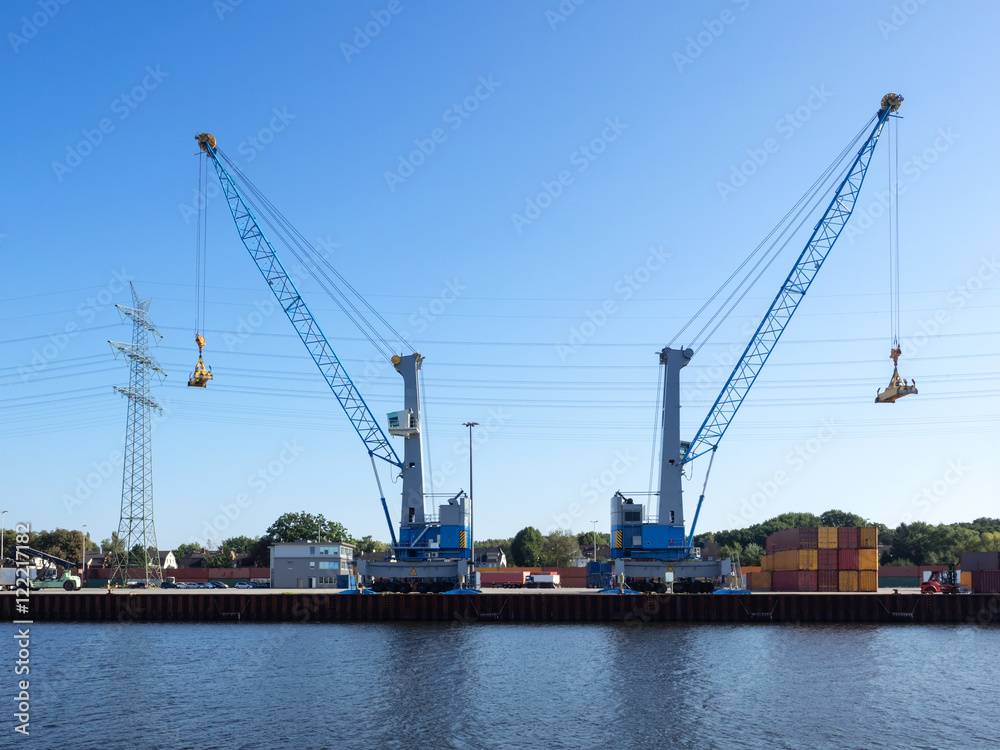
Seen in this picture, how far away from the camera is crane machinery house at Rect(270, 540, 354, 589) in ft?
314

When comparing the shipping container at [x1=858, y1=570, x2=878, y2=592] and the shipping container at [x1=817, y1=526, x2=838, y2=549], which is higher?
the shipping container at [x1=817, y1=526, x2=838, y2=549]

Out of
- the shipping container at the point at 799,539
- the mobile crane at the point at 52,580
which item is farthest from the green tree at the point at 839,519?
the mobile crane at the point at 52,580

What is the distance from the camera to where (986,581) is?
74.8 metres

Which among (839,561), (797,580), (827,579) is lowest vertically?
(797,580)

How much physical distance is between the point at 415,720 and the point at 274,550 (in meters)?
68.8

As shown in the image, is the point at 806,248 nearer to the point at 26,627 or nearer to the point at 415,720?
the point at 415,720

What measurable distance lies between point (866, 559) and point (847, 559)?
1.85m

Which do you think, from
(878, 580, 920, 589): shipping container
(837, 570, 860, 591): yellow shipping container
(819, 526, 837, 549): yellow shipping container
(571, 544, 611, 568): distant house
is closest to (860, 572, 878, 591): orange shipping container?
(837, 570, 860, 591): yellow shipping container

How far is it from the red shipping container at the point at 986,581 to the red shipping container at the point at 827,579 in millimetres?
11504

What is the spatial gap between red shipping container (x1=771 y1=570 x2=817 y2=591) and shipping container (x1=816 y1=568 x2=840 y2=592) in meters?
0.49

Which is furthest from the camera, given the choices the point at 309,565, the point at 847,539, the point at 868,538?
the point at 309,565

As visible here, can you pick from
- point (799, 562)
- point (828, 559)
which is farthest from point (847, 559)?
point (799, 562)

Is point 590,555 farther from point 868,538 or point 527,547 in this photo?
point 868,538

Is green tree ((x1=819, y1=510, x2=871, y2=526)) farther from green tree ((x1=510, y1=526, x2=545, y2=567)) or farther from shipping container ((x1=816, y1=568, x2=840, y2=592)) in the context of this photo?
shipping container ((x1=816, y1=568, x2=840, y2=592))
